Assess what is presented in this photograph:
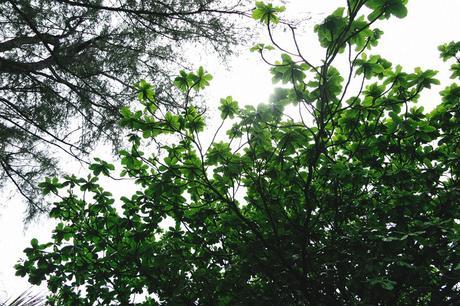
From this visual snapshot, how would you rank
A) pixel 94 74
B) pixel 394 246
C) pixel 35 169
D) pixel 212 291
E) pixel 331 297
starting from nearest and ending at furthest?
pixel 394 246
pixel 331 297
pixel 212 291
pixel 94 74
pixel 35 169

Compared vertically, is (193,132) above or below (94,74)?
below

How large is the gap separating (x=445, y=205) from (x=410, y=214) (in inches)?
11.1

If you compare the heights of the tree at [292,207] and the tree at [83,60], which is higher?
the tree at [83,60]

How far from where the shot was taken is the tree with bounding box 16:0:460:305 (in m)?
1.92

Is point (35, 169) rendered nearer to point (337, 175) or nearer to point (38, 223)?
point (38, 223)

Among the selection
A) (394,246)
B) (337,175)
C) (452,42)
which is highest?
(452,42)

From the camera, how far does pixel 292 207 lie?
235 cm

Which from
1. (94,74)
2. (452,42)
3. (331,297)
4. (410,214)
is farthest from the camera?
(94,74)

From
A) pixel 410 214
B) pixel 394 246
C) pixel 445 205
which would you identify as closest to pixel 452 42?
pixel 445 205

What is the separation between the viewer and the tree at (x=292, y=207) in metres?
1.92

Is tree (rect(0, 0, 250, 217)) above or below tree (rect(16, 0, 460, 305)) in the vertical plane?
above

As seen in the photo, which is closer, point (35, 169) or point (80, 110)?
point (80, 110)

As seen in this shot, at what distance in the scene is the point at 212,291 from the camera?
2354 mm

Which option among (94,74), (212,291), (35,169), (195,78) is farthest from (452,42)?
(35,169)
